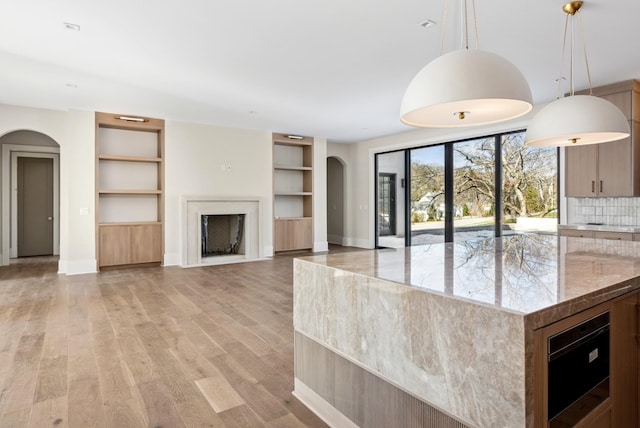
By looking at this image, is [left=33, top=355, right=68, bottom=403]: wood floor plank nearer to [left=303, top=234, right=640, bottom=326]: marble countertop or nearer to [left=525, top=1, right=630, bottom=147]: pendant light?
[left=303, top=234, right=640, bottom=326]: marble countertop

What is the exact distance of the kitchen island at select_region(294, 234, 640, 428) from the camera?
3.60 ft

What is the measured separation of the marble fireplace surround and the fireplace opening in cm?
22

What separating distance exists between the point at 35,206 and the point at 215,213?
14.5 feet

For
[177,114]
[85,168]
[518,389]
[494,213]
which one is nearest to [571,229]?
[494,213]

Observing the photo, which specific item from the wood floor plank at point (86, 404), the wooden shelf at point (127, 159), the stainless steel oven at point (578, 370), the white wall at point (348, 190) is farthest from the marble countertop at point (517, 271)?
the white wall at point (348, 190)

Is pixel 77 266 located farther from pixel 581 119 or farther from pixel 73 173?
pixel 581 119

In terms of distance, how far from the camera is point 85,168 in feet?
20.6

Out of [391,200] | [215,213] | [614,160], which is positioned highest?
[614,160]

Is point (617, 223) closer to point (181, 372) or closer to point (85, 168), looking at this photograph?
point (181, 372)

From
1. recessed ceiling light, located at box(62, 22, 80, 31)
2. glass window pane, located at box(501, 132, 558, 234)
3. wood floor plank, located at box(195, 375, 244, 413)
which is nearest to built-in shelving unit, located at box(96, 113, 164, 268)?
recessed ceiling light, located at box(62, 22, 80, 31)

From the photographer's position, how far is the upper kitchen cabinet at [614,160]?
15.4ft

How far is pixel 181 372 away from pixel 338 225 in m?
8.05

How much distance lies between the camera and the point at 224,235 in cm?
796

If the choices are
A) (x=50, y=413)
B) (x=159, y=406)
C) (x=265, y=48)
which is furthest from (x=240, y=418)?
(x=265, y=48)
